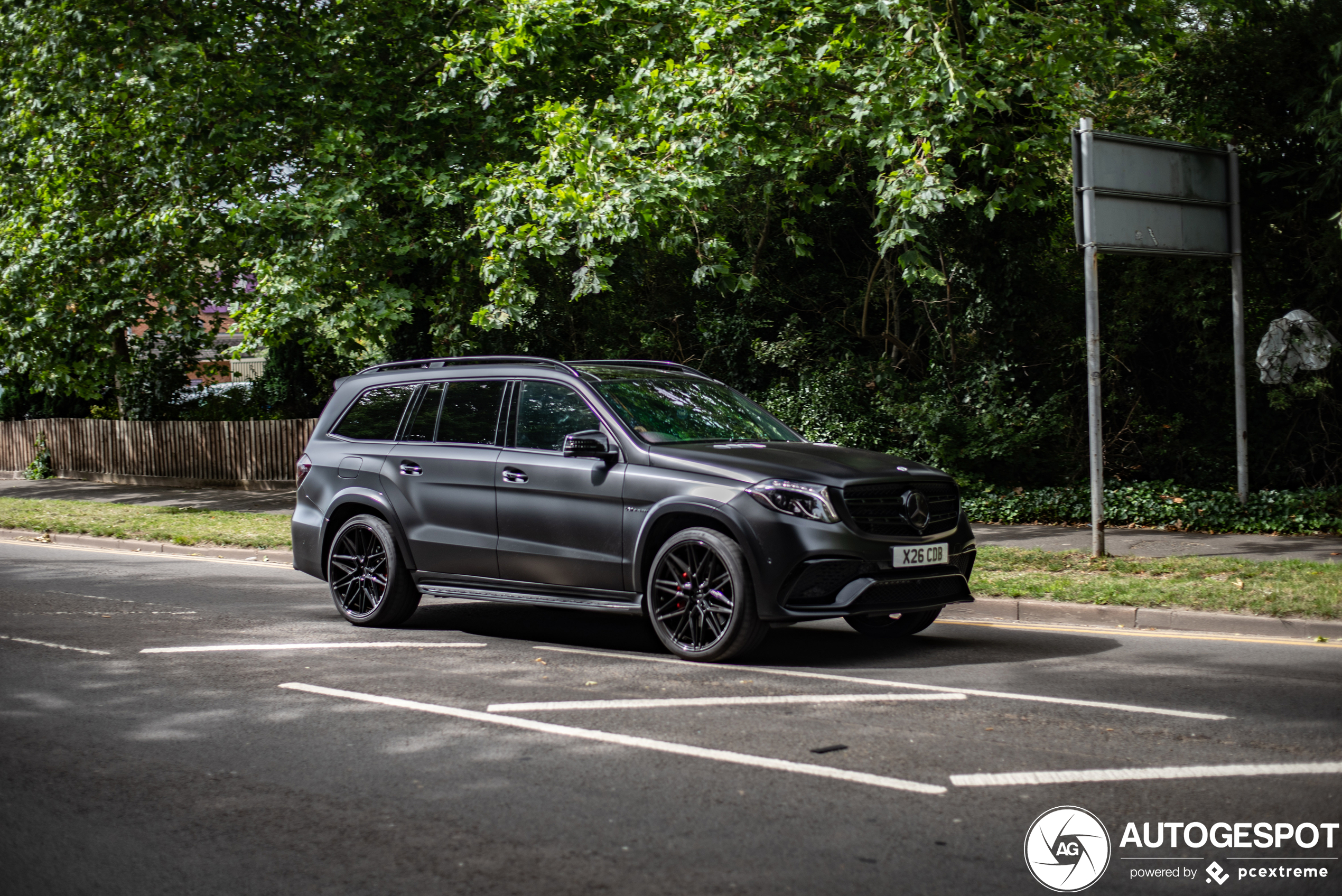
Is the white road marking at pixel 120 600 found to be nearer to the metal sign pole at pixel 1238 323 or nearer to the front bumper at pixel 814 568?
the front bumper at pixel 814 568

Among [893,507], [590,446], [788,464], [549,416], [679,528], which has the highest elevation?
[549,416]

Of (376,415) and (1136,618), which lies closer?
(1136,618)

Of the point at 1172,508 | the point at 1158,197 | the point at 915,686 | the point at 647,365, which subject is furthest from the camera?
the point at 1172,508

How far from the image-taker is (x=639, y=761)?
525 cm

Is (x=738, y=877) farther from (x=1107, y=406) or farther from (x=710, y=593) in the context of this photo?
(x=1107, y=406)

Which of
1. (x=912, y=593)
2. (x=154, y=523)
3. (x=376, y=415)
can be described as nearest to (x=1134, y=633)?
(x=912, y=593)

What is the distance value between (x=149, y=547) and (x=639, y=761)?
11.9 metres

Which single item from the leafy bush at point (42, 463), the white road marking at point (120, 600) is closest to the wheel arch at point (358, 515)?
the white road marking at point (120, 600)

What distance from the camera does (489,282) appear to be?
15.0 meters

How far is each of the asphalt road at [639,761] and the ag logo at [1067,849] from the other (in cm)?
4

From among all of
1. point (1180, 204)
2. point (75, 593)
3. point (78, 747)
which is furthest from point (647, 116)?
point (78, 747)

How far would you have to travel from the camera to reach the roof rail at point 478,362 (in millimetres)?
8453

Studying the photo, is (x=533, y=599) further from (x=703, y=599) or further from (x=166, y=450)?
(x=166, y=450)

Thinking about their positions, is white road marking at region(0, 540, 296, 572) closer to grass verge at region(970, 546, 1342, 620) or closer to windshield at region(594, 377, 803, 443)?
windshield at region(594, 377, 803, 443)
